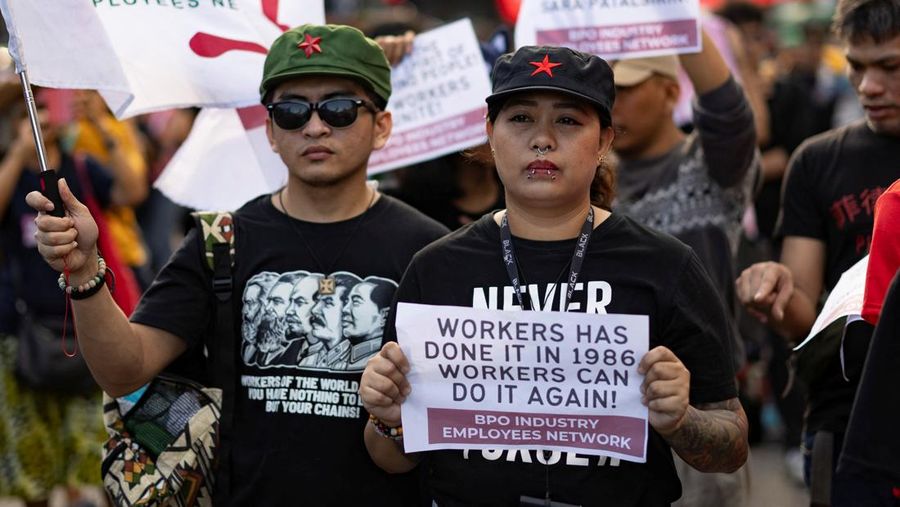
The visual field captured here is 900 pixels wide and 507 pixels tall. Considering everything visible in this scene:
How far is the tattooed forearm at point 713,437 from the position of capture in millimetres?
3062

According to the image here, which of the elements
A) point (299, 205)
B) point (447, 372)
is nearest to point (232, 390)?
point (299, 205)

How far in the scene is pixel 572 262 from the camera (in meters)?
3.15

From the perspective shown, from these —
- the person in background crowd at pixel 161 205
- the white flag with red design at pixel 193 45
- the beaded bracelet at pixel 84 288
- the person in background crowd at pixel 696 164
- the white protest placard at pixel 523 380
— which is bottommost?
the white protest placard at pixel 523 380

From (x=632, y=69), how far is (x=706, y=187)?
0.55 m

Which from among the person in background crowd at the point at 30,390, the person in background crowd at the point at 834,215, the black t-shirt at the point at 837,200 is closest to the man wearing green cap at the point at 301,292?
the person in background crowd at the point at 834,215

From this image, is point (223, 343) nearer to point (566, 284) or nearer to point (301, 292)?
point (301, 292)

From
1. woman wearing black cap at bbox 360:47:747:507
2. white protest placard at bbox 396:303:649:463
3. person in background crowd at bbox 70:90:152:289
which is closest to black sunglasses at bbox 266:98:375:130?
woman wearing black cap at bbox 360:47:747:507

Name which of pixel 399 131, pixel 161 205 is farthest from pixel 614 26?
pixel 161 205

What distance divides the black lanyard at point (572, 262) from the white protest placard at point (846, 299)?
64 centimetres

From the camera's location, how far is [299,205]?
3791 mm

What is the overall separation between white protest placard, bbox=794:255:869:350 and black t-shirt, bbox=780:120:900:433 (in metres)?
0.57

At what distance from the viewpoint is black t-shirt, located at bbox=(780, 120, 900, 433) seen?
4090mm

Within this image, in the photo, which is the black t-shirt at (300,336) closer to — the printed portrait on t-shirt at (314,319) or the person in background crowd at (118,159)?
the printed portrait on t-shirt at (314,319)

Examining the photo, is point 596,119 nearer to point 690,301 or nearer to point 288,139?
point 690,301
